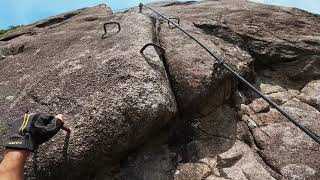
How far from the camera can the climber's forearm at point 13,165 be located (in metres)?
4.65

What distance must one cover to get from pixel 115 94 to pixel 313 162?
9.82 feet

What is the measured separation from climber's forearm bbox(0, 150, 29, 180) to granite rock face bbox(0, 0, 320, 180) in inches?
34.0

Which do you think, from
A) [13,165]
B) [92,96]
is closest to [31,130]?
[13,165]

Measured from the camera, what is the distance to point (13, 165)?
4789mm

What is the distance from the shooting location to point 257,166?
258 inches

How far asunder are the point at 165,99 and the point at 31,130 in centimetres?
198

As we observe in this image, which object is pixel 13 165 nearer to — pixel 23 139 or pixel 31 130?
pixel 23 139

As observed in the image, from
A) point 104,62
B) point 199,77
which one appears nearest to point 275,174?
point 199,77

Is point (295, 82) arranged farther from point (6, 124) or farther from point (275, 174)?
point (6, 124)

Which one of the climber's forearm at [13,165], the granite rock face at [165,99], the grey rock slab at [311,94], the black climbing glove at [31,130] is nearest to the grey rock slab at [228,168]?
the granite rock face at [165,99]

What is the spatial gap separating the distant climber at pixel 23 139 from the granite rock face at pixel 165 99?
514 millimetres

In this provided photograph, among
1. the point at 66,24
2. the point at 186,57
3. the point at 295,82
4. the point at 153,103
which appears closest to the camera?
the point at 153,103

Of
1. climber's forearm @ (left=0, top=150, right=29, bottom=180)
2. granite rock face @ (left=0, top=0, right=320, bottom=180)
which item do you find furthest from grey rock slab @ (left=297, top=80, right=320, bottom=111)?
climber's forearm @ (left=0, top=150, right=29, bottom=180)

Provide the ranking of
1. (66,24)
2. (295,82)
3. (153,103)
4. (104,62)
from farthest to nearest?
(66,24), (295,82), (104,62), (153,103)
